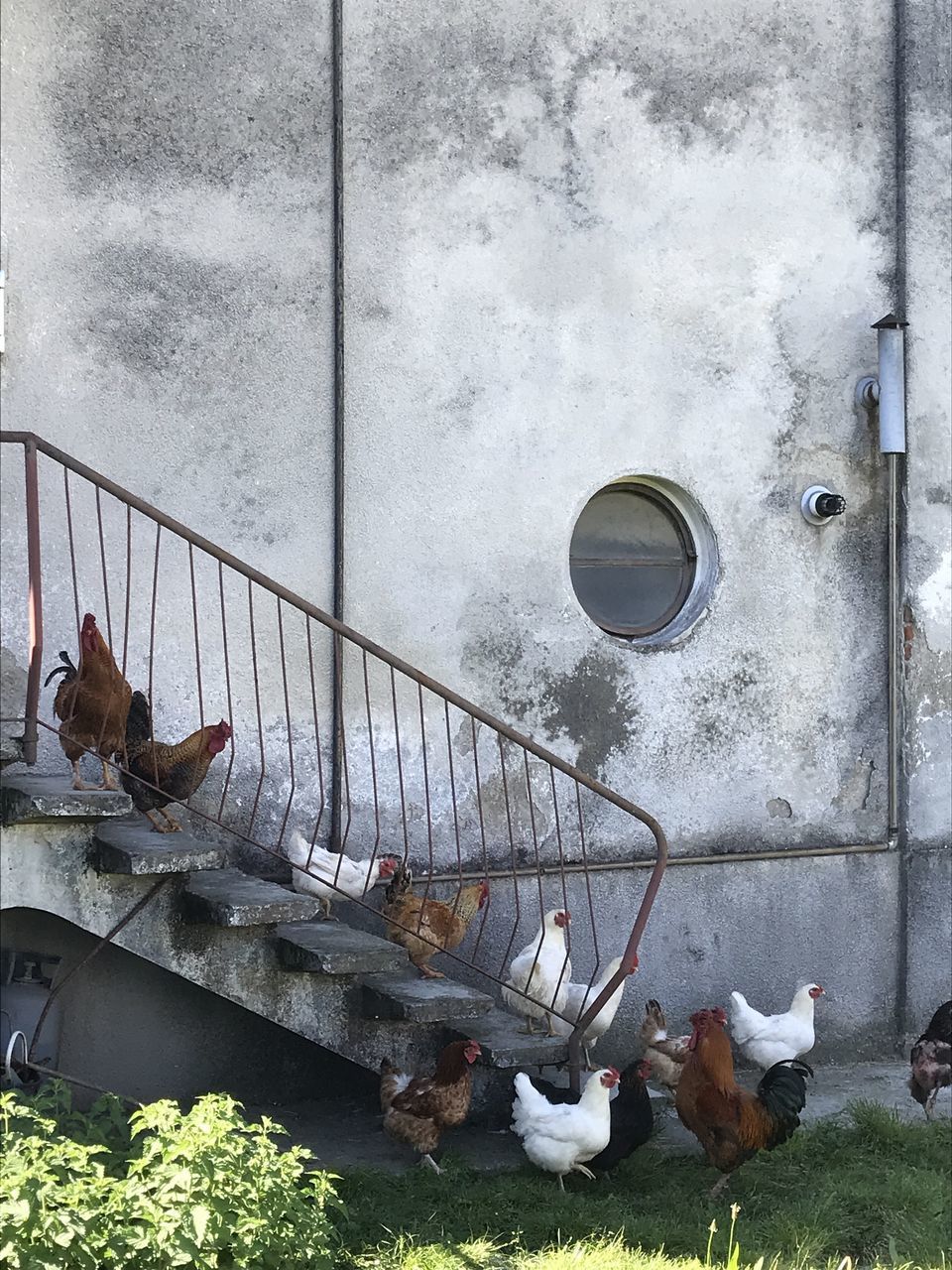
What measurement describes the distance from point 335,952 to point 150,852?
0.85 m

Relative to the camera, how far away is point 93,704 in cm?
607

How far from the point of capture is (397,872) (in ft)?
22.9

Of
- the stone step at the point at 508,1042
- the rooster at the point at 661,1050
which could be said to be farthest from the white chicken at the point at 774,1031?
the stone step at the point at 508,1042

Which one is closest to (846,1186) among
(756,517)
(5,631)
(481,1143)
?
(481,1143)

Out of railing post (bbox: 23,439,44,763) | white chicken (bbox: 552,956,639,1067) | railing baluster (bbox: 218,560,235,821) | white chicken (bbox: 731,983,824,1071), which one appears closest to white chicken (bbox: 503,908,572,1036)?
white chicken (bbox: 552,956,639,1067)

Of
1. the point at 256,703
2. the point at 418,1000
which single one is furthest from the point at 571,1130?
the point at 256,703

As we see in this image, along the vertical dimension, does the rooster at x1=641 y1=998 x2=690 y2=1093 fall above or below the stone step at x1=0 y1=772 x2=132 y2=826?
below

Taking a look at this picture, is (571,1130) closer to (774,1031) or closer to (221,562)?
(774,1031)

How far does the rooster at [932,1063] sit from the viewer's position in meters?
7.02

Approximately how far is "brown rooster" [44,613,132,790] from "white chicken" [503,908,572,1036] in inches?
82.3

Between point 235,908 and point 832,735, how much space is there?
3.86 meters

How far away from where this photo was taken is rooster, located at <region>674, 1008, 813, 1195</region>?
6039 millimetres

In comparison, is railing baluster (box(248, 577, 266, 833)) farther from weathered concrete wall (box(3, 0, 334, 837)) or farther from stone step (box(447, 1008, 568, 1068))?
stone step (box(447, 1008, 568, 1068))

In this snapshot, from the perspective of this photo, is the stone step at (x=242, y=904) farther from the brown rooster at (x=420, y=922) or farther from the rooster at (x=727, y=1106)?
the rooster at (x=727, y=1106)
